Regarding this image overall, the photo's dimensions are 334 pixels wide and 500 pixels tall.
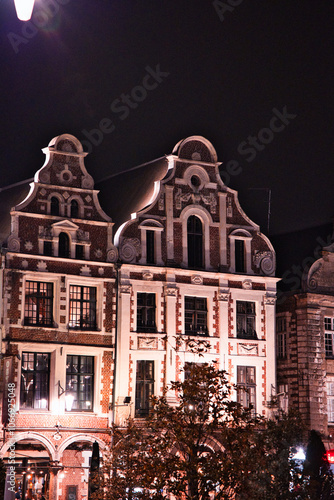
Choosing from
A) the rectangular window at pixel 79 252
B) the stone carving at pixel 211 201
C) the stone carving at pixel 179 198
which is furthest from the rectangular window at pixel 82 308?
the stone carving at pixel 211 201

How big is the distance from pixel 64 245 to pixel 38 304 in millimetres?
3209

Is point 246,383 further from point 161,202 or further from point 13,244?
point 13,244

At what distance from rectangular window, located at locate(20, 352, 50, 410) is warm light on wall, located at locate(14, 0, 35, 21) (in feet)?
104

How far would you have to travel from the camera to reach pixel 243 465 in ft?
87.6

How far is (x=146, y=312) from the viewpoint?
44.2 metres

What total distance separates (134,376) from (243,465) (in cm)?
1673

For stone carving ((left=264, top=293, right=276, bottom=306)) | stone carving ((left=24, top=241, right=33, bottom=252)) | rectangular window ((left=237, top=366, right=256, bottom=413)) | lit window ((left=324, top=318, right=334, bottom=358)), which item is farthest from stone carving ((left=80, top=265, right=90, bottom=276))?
lit window ((left=324, top=318, right=334, bottom=358))

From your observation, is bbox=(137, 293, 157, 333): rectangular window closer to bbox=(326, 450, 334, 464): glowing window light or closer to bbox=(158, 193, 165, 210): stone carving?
bbox=(158, 193, 165, 210): stone carving

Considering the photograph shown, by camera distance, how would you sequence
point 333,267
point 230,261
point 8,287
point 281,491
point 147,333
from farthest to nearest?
point 333,267 → point 230,261 → point 147,333 → point 8,287 → point 281,491

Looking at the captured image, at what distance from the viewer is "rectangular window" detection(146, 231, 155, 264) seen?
44.8 metres

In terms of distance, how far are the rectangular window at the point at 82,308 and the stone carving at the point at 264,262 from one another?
9.58 meters

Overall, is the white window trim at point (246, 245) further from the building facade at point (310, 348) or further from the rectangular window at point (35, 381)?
the rectangular window at point (35, 381)

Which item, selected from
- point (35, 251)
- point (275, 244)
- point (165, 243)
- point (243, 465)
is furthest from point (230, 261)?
point (243, 465)

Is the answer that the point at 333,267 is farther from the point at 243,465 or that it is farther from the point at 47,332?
the point at 243,465
